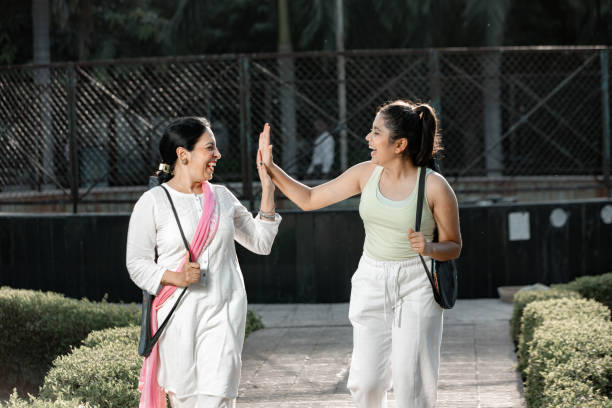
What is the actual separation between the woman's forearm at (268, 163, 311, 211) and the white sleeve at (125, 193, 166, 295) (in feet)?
2.68

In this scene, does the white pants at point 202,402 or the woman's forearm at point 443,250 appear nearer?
the white pants at point 202,402

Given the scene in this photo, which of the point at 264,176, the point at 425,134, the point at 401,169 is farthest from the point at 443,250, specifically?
the point at 264,176

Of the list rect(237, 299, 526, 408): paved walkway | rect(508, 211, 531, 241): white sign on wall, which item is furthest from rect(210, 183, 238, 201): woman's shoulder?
rect(508, 211, 531, 241): white sign on wall

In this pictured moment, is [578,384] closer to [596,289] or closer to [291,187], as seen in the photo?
[291,187]

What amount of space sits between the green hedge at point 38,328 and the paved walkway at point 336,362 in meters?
1.24

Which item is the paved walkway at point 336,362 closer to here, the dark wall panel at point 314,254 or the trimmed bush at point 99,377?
the dark wall panel at point 314,254

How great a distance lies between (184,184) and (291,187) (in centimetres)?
74

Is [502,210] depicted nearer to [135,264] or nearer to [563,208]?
[563,208]

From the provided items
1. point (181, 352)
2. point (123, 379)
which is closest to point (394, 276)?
point (181, 352)

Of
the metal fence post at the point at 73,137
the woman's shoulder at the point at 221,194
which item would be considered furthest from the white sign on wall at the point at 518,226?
the woman's shoulder at the point at 221,194

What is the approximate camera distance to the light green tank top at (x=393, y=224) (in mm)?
4438

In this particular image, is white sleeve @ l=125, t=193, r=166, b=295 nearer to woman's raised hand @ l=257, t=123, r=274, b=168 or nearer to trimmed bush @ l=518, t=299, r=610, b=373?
woman's raised hand @ l=257, t=123, r=274, b=168

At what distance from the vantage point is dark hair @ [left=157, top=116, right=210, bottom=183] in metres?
4.23

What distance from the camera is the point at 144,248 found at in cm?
417
